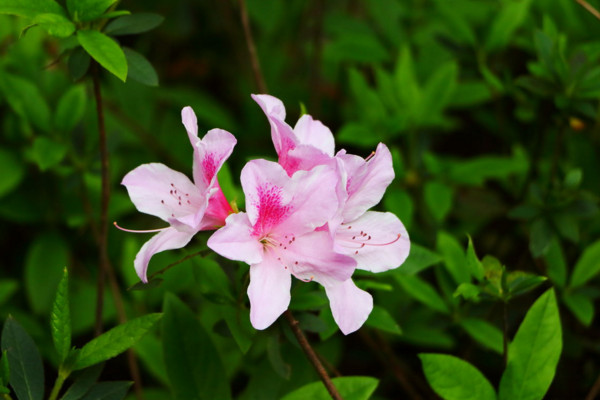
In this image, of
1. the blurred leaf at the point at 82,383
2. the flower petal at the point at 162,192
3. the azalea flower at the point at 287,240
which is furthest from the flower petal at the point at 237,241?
the blurred leaf at the point at 82,383

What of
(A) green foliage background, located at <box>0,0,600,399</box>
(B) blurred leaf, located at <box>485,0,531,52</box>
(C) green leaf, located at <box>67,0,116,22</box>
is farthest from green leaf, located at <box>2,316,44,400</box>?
(B) blurred leaf, located at <box>485,0,531,52</box>

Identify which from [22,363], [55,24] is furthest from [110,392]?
[55,24]

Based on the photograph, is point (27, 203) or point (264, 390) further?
point (27, 203)

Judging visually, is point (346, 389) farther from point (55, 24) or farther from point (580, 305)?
point (55, 24)

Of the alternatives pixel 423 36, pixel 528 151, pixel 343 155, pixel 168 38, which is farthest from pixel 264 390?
pixel 168 38

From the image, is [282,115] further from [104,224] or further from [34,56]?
[34,56]

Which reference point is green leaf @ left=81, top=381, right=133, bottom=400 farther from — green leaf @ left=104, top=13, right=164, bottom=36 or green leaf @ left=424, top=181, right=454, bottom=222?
green leaf @ left=424, top=181, right=454, bottom=222

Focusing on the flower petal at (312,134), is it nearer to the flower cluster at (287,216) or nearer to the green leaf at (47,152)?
the flower cluster at (287,216)
